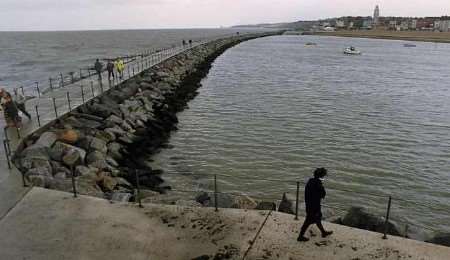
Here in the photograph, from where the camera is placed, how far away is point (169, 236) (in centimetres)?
729

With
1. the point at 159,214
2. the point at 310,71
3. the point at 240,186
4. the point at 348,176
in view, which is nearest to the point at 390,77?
the point at 310,71

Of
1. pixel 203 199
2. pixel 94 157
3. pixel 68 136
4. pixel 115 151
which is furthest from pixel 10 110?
pixel 203 199

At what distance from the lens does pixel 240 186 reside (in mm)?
13578

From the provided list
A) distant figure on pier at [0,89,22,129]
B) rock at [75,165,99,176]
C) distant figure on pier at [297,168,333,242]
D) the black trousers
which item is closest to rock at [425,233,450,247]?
distant figure on pier at [297,168,333,242]

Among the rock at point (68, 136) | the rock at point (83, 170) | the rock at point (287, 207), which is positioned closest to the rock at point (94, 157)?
the rock at point (83, 170)

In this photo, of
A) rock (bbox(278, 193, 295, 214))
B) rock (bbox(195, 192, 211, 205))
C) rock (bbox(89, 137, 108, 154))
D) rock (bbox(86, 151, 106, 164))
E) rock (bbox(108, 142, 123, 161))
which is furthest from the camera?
rock (bbox(108, 142, 123, 161))

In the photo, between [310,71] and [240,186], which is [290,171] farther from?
[310,71]

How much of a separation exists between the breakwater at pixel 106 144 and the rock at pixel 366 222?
14.8 ft

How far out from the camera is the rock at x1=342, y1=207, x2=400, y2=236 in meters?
8.26

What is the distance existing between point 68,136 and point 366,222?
955 centimetres

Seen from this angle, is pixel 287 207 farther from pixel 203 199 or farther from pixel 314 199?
pixel 314 199

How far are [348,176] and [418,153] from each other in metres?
4.54

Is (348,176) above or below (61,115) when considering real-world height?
below

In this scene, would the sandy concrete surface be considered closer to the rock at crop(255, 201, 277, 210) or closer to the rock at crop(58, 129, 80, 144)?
the rock at crop(255, 201, 277, 210)
